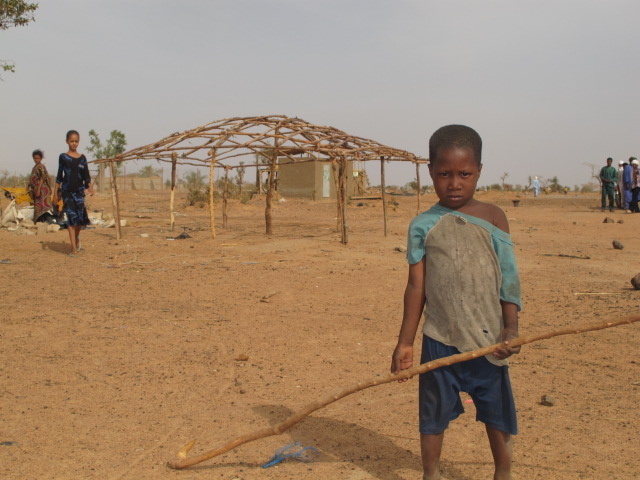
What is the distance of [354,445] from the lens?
3047mm

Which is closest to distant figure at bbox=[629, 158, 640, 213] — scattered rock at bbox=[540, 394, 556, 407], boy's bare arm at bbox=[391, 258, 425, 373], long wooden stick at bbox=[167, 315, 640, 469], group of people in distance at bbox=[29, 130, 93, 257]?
group of people in distance at bbox=[29, 130, 93, 257]

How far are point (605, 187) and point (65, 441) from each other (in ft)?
66.5

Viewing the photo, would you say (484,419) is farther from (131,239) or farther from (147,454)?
(131,239)

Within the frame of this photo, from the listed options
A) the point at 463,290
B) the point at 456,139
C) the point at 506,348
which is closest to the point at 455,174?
the point at 456,139

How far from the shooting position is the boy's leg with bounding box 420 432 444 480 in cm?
241

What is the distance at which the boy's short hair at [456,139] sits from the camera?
7.66 feet

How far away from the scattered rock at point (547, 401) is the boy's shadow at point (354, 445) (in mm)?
998

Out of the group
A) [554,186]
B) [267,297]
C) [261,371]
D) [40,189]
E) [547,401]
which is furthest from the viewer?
[554,186]

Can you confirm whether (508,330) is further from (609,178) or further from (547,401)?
(609,178)

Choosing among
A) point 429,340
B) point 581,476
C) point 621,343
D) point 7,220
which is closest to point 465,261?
point 429,340

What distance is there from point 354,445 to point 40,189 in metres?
11.7

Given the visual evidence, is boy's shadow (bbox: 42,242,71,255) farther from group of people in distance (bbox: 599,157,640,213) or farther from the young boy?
group of people in distance (bbox: 599,157,640,213)

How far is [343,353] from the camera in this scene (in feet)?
15.4

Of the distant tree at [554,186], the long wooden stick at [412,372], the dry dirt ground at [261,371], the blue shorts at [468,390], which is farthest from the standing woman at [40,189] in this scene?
the distant tree at [554,186]
